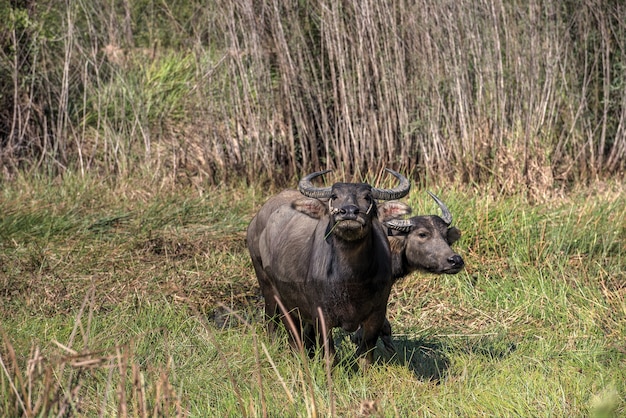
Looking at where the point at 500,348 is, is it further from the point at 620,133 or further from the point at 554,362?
the point at 620,133

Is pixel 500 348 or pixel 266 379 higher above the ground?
pixel 266 379

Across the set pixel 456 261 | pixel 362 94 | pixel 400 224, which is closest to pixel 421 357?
pixel 456 261

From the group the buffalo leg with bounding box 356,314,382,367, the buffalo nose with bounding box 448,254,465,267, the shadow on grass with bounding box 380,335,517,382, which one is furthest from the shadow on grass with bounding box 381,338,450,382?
the buffalo nose with bounding box 448,254,465,267

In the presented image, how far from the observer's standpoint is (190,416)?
12.3 feet

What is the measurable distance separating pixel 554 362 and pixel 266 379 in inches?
61.5

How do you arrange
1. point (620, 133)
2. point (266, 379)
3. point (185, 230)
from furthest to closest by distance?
point (620, 133)
point (185, 230)
point (266, 379)

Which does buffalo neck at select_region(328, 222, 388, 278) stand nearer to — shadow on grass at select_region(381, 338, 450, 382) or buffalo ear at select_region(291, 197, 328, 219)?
buffalo ear at select_region(291, 197, 328, 219)

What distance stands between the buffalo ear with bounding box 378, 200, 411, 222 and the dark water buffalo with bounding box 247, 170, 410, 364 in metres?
0.02

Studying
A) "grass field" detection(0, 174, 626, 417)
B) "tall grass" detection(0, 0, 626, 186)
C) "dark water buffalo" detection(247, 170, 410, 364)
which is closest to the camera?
"grass field" detection(0, 174, 626, 417)

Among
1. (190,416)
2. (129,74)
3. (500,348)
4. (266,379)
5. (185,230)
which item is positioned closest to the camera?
(190,416)

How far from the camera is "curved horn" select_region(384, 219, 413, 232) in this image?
16.9ft

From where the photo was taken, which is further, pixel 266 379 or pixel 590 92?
pixel 590 92

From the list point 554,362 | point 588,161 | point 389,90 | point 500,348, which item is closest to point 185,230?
point 389,90

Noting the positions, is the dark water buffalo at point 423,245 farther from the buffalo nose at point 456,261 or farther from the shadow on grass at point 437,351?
the shadow on grass at point 437,351
